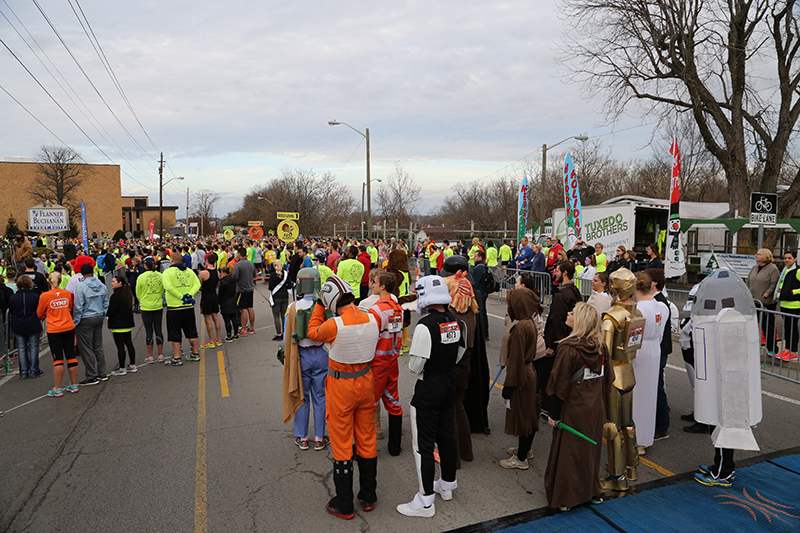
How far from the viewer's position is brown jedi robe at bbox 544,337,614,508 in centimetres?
408

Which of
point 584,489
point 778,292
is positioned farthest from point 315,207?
point 584,489

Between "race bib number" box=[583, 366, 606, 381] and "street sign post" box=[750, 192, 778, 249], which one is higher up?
"street sign post" box=[750, 192, 778, 249]

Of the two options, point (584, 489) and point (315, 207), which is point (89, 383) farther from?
point (315, 207)

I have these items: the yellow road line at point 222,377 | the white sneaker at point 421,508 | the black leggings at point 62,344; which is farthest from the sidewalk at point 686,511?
the black leggings at point 62,344

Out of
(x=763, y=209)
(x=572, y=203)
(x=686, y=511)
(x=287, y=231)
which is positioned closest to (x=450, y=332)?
(x=686, y=511)

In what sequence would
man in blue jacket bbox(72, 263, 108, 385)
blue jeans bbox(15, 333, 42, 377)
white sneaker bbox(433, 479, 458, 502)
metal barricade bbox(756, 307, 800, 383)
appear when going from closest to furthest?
white sneaker bbox(433, 479, 458, 502) → man in blue jacket bbox(72, 263, 108, 385) → metal barricade bbox(756, 307, 800, 383) → blue jeans bbox(15, 333, 42, 377)

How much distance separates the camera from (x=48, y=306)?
24.7 feet

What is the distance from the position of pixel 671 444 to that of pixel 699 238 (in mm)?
22754

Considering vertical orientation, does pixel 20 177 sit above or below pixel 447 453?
above

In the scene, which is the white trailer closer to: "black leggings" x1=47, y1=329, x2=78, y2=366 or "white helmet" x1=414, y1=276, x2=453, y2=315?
"white helmet" x1=414, y1=276, x2=453, y2=315

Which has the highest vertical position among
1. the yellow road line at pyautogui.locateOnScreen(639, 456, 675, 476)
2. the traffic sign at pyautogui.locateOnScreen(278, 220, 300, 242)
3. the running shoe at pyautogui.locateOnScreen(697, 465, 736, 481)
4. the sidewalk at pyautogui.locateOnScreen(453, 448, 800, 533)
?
the traffic sign at pyautogui.locateOnScreen(278, 220, 300, 242)

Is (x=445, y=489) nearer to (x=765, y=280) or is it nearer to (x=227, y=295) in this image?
(x=227, y=295)

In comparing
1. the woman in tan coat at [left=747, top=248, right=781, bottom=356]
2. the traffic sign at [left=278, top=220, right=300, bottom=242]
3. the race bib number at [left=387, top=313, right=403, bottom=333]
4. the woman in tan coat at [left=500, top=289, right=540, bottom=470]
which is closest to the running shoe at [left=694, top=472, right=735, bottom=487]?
the woman in tan coat at [left=500, top=289, right=540, bottom=470]

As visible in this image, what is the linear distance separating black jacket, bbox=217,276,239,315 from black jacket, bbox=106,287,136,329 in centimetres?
231
